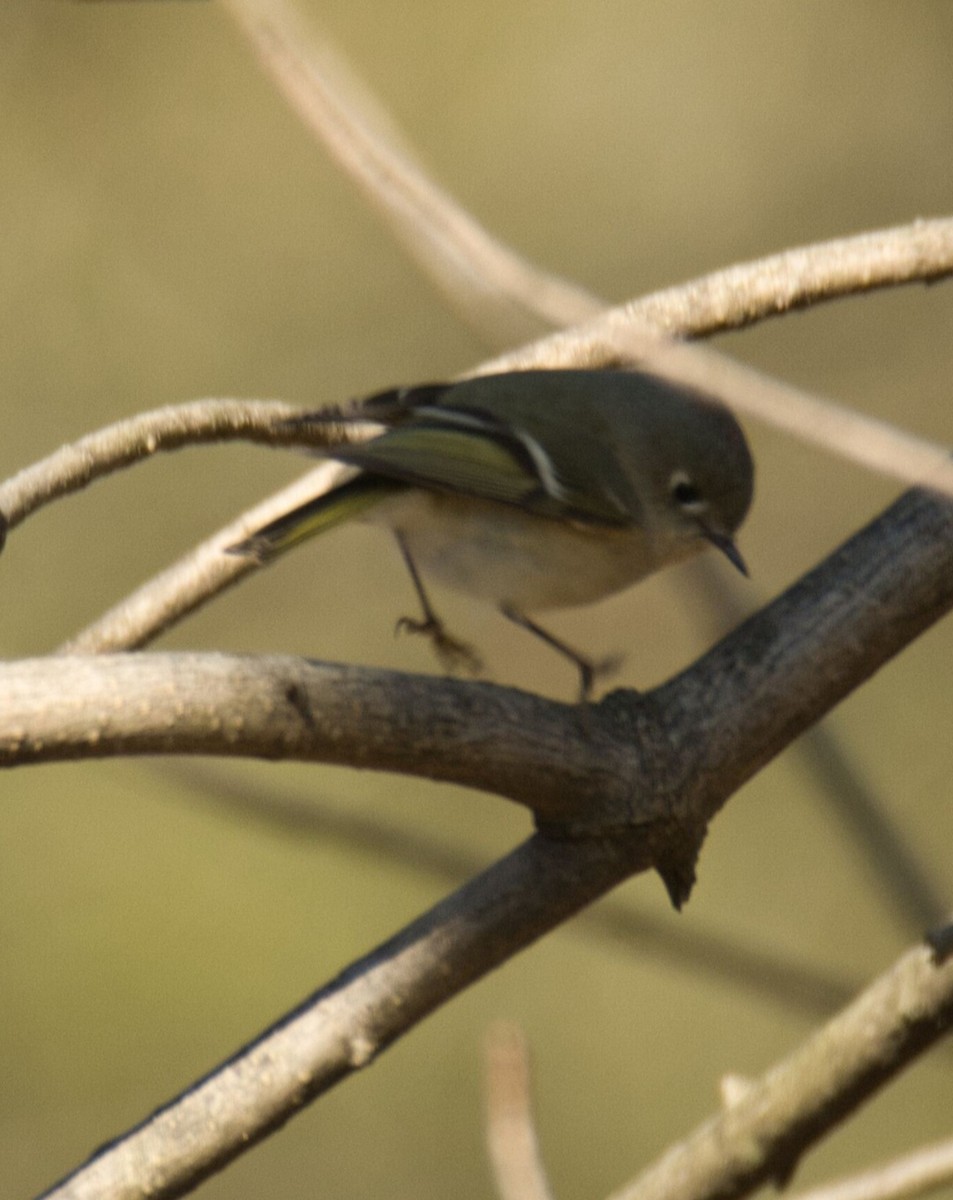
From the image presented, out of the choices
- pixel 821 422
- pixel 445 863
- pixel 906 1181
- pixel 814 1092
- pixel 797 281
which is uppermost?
pixel 797 281

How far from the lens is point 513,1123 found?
3.97 ft

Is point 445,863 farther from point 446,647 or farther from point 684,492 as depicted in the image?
point 684,492

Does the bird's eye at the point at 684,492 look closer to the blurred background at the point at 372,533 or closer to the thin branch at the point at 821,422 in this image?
the blurred background at the point at 372,533

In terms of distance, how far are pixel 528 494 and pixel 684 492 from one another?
0.77 ft

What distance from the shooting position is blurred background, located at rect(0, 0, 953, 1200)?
2.99 m

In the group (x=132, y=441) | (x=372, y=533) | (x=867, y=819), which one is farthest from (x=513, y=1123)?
(x=372, y=533)

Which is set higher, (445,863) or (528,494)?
(528,494)

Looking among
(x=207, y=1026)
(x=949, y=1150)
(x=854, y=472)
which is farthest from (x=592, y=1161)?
(x=949, y=1150)

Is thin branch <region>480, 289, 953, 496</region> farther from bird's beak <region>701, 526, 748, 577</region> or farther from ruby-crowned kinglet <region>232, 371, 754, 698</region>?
bird's beak <region>701, 526, 748, 577</region>

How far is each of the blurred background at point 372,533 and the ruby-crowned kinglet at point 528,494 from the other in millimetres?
679

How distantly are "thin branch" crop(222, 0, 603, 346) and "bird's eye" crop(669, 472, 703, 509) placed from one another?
84cm

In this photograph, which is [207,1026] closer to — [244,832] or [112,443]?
[244,832]

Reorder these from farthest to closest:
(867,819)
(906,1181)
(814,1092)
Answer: (867,819) → (814,1092) → (906,1181)

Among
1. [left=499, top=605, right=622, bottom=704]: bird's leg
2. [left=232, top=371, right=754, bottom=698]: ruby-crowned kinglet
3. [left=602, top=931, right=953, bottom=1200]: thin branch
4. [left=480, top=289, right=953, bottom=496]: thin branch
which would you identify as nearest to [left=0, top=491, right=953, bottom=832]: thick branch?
[left=499, top=605, right=622, bottom=704]: bird's leg
